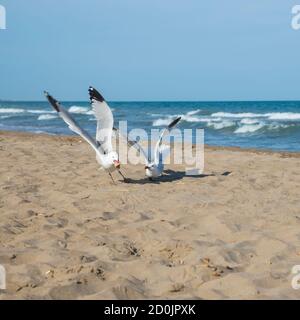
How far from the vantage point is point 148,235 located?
4.76m

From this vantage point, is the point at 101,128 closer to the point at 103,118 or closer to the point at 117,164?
the point at 103,118

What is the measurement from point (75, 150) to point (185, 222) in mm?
6461

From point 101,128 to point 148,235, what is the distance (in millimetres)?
3338

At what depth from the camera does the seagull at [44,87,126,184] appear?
741 cm

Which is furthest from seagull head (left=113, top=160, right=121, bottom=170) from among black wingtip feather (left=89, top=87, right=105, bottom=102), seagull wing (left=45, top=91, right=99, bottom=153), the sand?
black wingtip feather (left=89, top=87, right=105, bottom=102)

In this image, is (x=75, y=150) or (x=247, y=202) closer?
(x=247, y=202)

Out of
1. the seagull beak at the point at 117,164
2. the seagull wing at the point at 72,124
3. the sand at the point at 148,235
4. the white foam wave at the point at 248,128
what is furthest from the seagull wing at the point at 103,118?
the white foam wave at the point at 248,128

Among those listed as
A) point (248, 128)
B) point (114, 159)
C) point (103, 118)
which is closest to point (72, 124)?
point (103, 118)

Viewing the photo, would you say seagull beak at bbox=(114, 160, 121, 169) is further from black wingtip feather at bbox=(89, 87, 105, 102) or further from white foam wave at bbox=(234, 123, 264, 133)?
white foam wave at bbox=(234, 123, 264, 133)

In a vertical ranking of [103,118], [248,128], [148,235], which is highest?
[103,118]

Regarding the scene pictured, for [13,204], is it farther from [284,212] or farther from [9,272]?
[284,212]

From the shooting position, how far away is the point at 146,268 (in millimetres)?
3936

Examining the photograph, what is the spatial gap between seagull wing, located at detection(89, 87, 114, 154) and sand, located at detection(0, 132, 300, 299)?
555 millimetres
